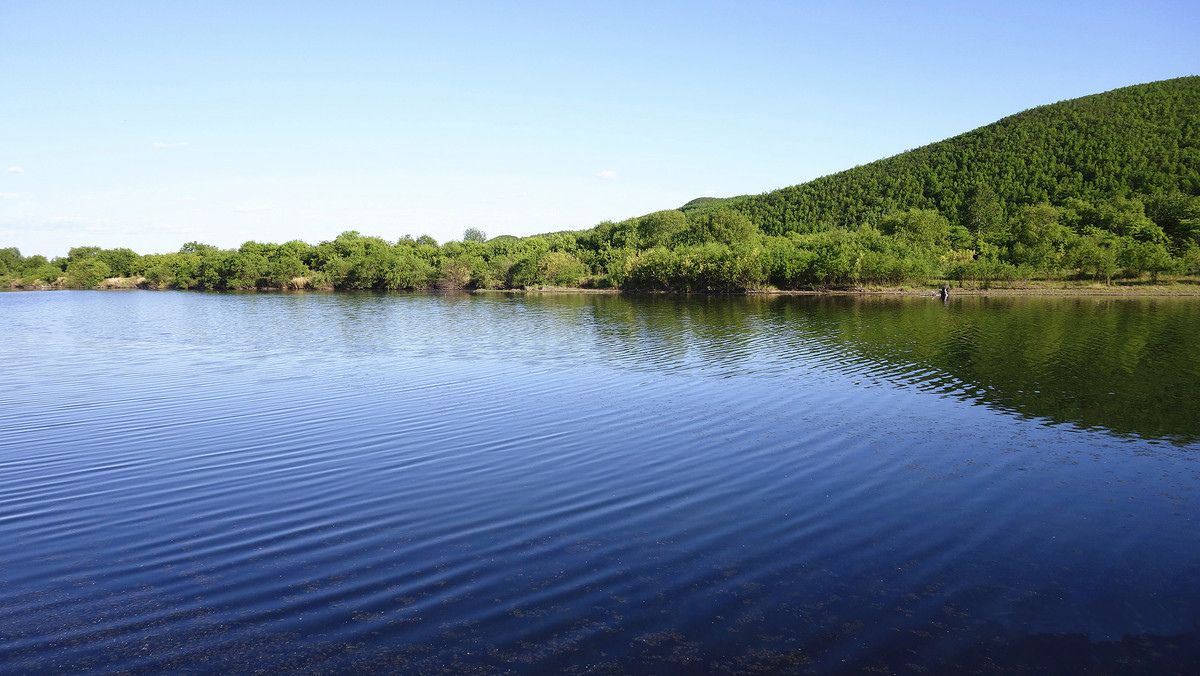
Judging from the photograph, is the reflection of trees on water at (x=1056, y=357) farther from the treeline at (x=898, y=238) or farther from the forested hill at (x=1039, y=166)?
the forested hill at (x=1039, y=166)

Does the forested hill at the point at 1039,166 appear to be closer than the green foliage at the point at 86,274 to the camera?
Yes

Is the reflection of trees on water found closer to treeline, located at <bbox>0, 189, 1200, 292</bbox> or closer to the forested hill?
treeline, located at <bbox>0, 189, 1200, 292</bbox>

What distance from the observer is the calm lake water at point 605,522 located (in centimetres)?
596

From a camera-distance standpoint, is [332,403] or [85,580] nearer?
[85,580]

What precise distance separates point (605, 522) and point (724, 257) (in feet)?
284

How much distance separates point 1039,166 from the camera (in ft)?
375

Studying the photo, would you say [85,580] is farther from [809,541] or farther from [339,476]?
[809,541]

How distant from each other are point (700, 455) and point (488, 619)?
668cm

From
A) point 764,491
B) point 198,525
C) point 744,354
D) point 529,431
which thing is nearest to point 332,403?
point 529,431

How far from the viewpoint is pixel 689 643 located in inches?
231

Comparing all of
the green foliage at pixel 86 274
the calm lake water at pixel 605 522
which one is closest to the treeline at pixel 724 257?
the green foliage at pixel 86 274

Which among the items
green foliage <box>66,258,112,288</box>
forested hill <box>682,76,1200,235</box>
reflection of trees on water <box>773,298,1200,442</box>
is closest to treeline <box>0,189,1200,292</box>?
green foliage <box>66,258,112,288</box>

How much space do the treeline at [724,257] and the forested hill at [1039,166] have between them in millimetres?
7185

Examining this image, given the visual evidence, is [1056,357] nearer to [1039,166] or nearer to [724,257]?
[724,257]
